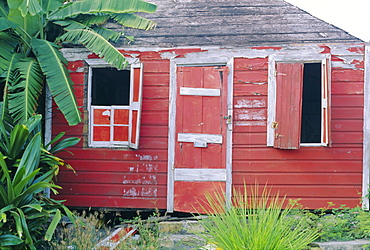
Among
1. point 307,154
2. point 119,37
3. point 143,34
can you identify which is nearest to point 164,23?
point 143,34

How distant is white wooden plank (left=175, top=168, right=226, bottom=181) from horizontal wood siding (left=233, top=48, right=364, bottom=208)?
24 cm

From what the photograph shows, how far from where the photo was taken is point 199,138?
586cm

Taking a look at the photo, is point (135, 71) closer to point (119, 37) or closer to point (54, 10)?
point (119, 37)

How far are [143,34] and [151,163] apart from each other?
2198 millimetres

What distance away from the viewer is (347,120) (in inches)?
225

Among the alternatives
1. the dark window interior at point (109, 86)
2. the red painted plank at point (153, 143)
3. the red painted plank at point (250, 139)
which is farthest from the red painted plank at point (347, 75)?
the dark window interior at point (109, 86)

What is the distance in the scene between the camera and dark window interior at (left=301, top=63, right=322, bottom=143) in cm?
970

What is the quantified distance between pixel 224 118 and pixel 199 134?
0.48m

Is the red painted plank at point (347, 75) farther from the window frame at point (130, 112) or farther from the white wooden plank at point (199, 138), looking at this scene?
the window frame at point (130, 112)

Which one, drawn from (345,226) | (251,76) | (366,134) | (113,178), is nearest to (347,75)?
(366,134)

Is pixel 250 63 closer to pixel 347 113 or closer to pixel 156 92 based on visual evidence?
pixel 156 92

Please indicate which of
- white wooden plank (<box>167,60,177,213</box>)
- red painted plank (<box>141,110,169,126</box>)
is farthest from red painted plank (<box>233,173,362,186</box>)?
red painted plank (<box>141,110,169,126</box>)

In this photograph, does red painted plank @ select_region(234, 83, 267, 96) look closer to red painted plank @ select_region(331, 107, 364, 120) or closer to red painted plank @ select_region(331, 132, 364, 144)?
red painted plank @ select_region(331, 107, 364, 120)

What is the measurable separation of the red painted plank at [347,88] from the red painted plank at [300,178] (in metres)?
1.28
